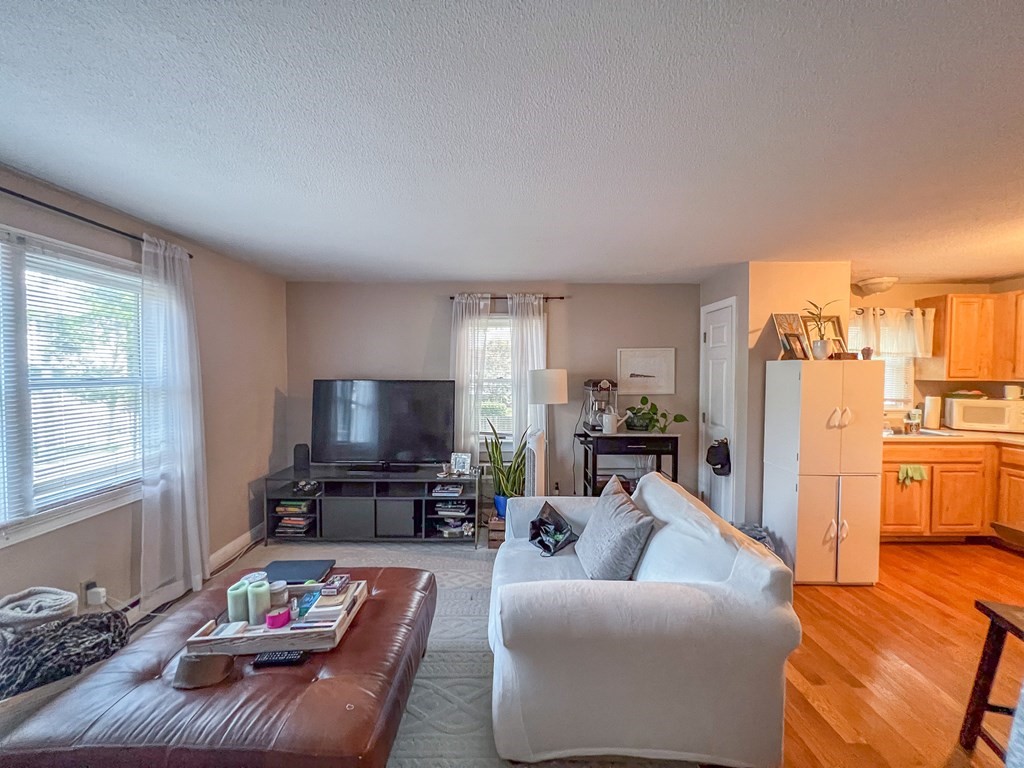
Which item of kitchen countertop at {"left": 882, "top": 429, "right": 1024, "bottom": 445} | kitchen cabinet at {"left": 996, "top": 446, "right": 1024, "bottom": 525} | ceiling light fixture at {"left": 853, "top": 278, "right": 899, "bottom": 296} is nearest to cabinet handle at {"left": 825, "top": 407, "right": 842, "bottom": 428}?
kitchen countertop at {"left": 882, "top": 429, "right": 1024, "bottom": 445}

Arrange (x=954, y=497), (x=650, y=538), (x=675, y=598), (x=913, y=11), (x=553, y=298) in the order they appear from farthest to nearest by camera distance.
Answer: (x=553, y=298), (x=954, y=497), (x=650, y=538), (x=675, y=598), (x=913, y=11)

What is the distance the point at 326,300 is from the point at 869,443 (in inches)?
180

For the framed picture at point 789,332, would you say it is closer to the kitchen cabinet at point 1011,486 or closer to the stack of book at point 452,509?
the kitchen cabinet at point 1011,486

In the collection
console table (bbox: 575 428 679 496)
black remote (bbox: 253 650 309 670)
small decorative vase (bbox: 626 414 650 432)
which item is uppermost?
small decorative vase (bbox: 626 414 650 432)

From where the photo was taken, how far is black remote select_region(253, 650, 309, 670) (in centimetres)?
146

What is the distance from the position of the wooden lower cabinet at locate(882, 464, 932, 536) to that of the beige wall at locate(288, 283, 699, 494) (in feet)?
→ 4.92

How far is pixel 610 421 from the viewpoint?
12.6 ft

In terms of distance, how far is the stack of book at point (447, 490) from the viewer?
3648 millimetres

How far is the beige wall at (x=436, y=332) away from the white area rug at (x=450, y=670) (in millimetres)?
1418

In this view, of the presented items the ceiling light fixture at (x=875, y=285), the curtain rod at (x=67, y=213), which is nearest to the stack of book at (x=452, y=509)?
the curtain rod at (x=67, y=213)

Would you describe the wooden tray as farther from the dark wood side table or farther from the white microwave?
the white microwave

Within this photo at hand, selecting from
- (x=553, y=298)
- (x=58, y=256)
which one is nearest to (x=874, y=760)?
(x=553, y=298)

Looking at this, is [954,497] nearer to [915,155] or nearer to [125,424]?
[915,155]

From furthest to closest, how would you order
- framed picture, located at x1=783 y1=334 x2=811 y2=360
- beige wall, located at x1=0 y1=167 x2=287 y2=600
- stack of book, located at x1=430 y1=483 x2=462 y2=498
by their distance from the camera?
stack of book, located at x1=430 y1=483 x2=462 y2=498 < framed picture, located at x1=783 y1=334 x2=811 y2=360 < beige wall, located at x1=0 y1=167 x2=287 y2=600
